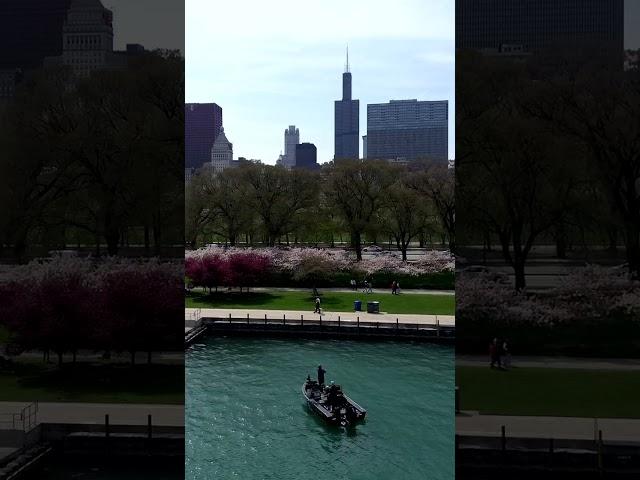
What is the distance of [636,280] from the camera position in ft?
37.4

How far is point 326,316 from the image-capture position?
1203 inches

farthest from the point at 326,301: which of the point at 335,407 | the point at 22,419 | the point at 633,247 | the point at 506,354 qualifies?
the point at 633,247

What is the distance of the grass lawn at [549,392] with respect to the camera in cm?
1118

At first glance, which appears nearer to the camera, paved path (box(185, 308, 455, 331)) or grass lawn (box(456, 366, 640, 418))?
grass lawn (box(456, 366, 640, 418))

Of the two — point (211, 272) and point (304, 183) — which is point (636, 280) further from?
point (304, 183)

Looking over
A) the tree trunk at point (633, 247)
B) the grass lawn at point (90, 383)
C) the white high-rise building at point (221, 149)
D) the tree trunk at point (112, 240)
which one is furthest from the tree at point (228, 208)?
the white high-rise building at point (221, 149)

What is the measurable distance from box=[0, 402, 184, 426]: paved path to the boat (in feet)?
25.2

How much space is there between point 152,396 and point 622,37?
10.5 m

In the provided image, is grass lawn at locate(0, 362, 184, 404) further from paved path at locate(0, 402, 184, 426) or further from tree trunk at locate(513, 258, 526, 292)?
tree trunk at locate(513, 258, 526, 292)

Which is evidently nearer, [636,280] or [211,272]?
[636,280]

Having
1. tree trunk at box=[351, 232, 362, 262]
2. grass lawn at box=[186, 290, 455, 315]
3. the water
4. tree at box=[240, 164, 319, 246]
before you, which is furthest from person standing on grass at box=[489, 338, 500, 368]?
tree at box=[240, 164, 319, 246]

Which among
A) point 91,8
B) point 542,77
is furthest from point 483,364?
point 91,8

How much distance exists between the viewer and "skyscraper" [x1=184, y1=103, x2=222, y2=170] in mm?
114562

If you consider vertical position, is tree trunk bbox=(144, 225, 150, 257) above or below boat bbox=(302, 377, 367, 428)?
above
